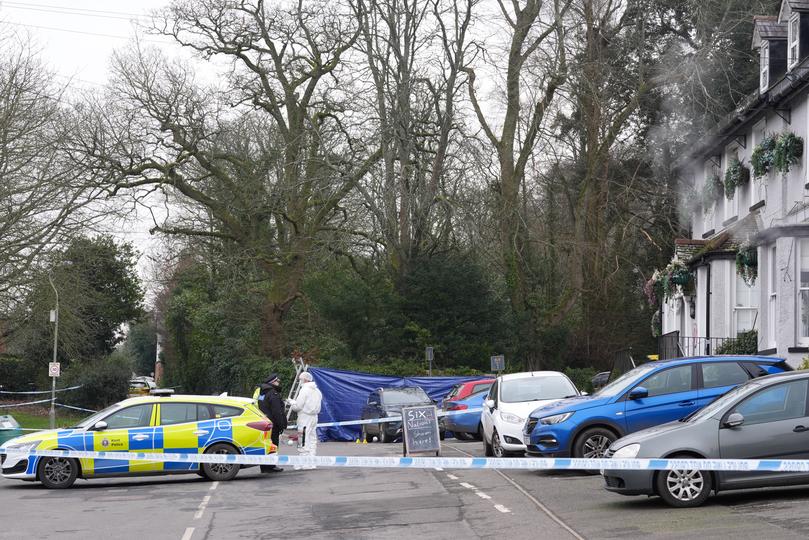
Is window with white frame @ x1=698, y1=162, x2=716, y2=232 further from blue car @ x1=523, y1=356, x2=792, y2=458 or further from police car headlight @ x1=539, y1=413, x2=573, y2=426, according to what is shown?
police car headlight @ x1=539, y1=413, x2=573, y2=426

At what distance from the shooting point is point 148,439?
18.1 meters

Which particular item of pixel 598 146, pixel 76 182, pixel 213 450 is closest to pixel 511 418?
pixel 213 450

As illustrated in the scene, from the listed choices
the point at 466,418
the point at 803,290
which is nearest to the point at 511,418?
the point at 803,290

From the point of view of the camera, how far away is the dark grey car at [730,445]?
485 inches

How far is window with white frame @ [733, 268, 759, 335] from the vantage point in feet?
100

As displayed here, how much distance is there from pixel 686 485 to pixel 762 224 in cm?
1749

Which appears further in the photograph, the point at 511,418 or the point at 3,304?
the point at 3,304

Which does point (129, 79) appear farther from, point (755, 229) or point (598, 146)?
point (755, 229)

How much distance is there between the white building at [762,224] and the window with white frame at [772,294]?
2 cm

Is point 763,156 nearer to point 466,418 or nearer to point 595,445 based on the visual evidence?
point 466,418

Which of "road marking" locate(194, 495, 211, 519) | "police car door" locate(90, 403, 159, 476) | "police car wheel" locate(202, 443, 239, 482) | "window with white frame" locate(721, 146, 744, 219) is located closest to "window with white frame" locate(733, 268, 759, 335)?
"window with white frame" locate(721, 146, 744, 219)

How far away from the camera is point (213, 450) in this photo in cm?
1844

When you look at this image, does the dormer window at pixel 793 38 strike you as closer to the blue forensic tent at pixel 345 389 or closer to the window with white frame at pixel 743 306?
the window with white frame at pixel 743 306

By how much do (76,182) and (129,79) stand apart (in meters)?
7.64
